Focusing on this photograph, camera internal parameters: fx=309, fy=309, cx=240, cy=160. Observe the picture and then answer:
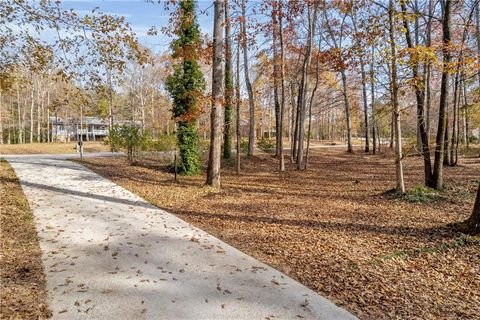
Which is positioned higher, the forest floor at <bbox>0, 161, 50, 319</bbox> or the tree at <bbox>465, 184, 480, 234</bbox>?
the tree at <bbox>465, 184, 480, 234</bbox>

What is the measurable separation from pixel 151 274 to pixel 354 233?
3772mm

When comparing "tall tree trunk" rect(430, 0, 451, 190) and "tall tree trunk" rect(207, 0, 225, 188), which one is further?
"tall tree trunk" rect(207, 0, 225, 188)

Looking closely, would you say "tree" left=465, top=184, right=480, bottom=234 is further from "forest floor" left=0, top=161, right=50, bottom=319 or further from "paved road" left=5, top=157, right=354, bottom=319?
"forest floor" left=0, top=161, right=50, bottom=319

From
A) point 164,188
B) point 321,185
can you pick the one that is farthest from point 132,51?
point 321,185

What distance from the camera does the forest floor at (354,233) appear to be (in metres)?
3.71

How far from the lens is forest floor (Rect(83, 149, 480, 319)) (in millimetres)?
3713

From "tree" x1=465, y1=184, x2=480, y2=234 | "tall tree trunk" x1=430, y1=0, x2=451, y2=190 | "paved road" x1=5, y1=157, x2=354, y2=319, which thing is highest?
"tall tree trunk" x1=430, y1=0, x2=451, y2=190

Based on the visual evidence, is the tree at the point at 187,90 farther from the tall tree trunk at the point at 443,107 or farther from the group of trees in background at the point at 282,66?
the tall tree trunk at the point at 443,107

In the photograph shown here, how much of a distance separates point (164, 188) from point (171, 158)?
16.0ft

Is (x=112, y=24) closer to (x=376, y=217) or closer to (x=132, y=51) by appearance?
(x=132, y=51)

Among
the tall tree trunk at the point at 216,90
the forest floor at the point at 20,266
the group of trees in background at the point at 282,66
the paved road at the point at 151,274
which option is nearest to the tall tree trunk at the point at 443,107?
the group of trees in background at the point at 282,66

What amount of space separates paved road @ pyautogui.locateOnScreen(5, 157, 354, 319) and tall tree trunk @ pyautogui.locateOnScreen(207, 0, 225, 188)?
10.4 feet

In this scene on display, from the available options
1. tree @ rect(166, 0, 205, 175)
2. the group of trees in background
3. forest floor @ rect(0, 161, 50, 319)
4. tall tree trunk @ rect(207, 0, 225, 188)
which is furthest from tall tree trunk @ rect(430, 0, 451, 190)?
forest floor @ rect(0, 161, 50, 319)

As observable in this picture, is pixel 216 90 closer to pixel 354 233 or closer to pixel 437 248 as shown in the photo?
pixel 354 233
